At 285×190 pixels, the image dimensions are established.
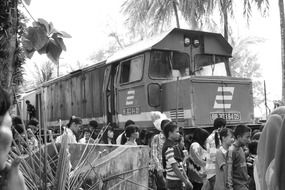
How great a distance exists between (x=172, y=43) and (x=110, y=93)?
2.17 m

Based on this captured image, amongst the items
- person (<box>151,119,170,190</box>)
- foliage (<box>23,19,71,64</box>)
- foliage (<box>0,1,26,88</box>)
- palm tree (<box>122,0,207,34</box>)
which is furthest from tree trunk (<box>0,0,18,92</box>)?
palm tree (<box>122,0,207,34</box>)

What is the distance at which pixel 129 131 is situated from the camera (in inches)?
219

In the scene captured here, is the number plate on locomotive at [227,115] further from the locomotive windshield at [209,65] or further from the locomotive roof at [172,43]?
the locomotive roof at [172,43]

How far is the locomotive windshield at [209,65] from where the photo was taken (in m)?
8.91

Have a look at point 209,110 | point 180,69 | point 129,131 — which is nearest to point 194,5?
point 180,69

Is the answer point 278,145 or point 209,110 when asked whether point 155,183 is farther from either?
point 278,145

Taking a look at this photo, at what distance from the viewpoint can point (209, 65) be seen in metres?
9.08

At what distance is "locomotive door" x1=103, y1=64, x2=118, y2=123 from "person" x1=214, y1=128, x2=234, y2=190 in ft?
16.1

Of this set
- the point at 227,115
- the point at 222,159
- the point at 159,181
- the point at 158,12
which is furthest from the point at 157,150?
the point at 158,12

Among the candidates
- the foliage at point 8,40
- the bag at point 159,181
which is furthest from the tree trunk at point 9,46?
Result: the bag at point 159,181

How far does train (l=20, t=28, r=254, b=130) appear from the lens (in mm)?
7938

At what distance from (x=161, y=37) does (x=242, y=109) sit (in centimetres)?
244

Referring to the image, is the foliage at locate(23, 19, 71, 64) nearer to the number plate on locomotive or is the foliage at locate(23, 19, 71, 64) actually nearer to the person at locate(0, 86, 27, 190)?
the person at locate(0, 86, 27, 190)

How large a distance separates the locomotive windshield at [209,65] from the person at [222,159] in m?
4.01
